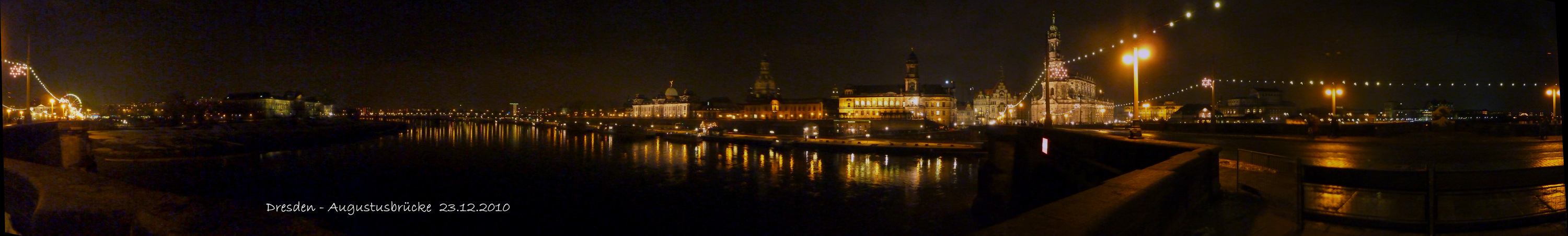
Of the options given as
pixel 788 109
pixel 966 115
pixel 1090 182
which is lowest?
pixel 1090 182

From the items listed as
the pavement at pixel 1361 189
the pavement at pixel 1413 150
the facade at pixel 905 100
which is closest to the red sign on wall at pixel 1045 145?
the pavement at pixel 1413 150

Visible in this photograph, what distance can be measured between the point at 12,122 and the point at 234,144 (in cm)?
844

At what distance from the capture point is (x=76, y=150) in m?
19.8

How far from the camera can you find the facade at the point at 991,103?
80188 mm

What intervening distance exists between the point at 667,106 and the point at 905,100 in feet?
153

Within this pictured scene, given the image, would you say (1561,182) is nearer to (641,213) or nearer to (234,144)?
(641,213)

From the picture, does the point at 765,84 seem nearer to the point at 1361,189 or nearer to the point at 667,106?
the point at 667,106

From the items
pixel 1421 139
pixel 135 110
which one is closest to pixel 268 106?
pixel 135 110

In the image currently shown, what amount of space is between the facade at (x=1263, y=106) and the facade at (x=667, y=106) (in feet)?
222

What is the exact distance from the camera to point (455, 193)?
2000 centimetres

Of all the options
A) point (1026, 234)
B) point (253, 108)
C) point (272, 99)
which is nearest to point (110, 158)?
point (1026, 234)

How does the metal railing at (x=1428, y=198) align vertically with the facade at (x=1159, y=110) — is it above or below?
below

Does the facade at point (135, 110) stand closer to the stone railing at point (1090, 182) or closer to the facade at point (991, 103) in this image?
the stone railing at point (1090, 182)

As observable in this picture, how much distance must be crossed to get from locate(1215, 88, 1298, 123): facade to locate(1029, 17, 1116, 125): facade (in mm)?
11455
